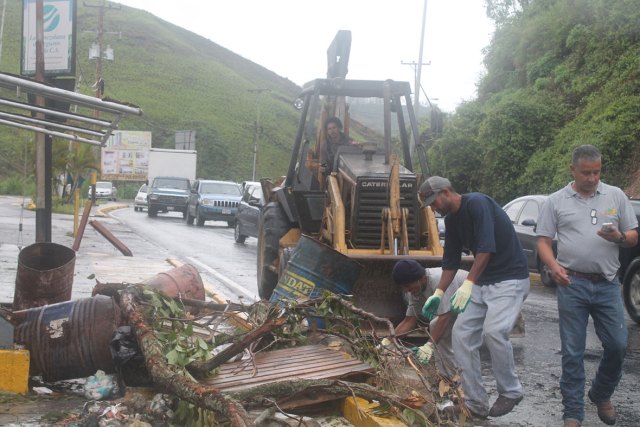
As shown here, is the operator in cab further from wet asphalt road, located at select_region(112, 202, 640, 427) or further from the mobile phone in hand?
the mobile phone in hand

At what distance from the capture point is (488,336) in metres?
6.09

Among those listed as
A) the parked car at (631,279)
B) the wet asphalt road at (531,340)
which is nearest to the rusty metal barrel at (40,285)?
the wet asphalt road at (531,340)

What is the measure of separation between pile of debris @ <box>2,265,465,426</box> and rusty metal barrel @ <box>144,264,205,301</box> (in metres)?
0.26

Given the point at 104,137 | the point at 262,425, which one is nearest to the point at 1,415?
the point at 262,425

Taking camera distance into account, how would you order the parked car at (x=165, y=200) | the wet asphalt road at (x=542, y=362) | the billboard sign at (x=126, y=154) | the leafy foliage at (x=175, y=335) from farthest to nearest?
the billboard sign at (x=126, y=154) → the parked car at (x=165, y=200) → the wet asphalt road at (x=542, y=362) → the leafy foliage at (x=175, y=335)

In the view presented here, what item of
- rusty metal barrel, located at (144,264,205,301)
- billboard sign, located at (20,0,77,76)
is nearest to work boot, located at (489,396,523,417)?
rusty metal barrel, located at (144,264,205,301)

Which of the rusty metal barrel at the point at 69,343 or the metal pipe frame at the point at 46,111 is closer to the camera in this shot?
the rusty metal barrel at the point at 69,343

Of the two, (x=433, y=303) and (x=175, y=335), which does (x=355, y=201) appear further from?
(x=175, y=335)

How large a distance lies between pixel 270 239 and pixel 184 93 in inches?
3634

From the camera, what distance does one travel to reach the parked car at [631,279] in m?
11.3

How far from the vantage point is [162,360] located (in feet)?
17.0

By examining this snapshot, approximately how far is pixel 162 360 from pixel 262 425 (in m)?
0.78

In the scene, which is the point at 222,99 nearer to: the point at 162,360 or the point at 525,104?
the point at 525,104

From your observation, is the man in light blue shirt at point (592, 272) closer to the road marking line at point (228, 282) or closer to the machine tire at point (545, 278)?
the road marking line at point (228, 282)
